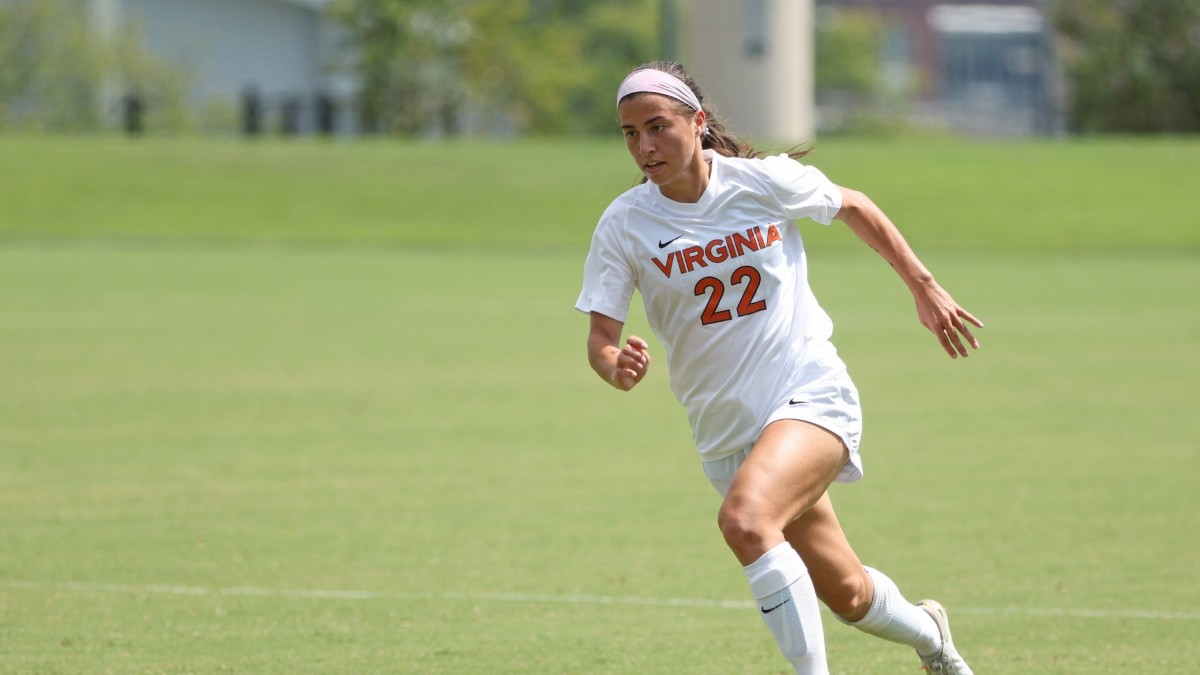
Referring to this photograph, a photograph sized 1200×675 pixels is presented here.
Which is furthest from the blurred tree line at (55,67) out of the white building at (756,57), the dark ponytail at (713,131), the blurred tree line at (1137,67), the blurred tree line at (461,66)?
the dark ponytail at (713,131)

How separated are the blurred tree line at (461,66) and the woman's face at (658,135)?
2022 inches

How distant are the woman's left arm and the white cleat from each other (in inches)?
34.7

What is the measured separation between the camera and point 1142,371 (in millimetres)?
14812

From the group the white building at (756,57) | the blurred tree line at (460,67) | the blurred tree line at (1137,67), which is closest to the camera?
the white building at (756,57)

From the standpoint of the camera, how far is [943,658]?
228 inches

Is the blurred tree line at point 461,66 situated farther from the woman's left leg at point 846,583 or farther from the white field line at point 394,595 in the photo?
the woman's left leg at point 846,583

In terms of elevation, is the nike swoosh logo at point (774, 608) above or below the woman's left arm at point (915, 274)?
below

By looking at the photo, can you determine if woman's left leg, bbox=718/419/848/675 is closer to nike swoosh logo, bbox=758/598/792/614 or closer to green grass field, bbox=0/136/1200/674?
nike swoosh logo, bbox=758/598/792/614

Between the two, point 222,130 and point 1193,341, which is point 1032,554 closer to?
point 1193,341

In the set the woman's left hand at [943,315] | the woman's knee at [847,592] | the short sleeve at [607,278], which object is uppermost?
the short sleeve at [607,278]

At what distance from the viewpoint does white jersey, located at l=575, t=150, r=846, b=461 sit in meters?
5.38

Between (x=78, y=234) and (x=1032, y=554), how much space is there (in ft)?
80.9

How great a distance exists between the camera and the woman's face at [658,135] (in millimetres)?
5289

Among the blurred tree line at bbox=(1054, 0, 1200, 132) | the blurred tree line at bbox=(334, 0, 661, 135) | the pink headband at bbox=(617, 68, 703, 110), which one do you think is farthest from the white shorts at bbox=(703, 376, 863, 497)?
the blurred tree line at bbox=(1054, 0, 1200, 132)
